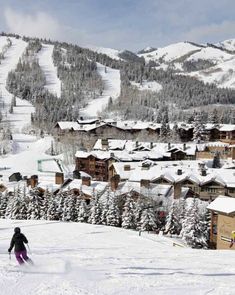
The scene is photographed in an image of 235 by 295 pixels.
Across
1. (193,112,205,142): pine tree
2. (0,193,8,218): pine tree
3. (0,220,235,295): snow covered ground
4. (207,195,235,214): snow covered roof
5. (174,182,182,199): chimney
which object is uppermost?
(193,112,205,142): pine tree

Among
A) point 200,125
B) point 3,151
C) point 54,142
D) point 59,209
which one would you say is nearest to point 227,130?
point 200,125

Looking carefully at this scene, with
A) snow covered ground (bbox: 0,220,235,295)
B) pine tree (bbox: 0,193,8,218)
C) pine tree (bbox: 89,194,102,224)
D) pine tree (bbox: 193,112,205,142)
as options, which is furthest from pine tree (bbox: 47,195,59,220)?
pine tree (bbox: 193,112,205,142)

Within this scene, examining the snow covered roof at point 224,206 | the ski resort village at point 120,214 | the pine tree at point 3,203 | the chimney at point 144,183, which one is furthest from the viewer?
the chimney at point 144,183

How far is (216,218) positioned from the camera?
113ft

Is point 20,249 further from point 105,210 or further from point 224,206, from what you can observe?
point 105,210

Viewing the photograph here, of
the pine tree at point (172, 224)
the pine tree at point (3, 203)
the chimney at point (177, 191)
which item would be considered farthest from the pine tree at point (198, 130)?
the pine tree at point (172, 224)

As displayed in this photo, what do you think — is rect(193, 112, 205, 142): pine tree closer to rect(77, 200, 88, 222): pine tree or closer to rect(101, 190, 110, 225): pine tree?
rect(77, 200, 88, 222): pine tree

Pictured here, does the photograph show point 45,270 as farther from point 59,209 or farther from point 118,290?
point 59,209

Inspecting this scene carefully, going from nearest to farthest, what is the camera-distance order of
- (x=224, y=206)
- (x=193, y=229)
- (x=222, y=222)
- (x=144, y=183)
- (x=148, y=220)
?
(x=193, y=229)
(x=222, y=222)
(x=224, y=206)
(x=148, y=220)
(x=144, y=183)

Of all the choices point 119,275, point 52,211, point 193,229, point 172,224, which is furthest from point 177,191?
point 119,275

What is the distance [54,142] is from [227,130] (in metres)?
44.8

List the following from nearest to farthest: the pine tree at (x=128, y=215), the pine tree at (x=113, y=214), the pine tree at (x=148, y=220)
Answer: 1. the pine tree at (x=148, y=220)
2. the pine tree at (x=128, y=215)
3. the pine tree at (x=113, y=214)

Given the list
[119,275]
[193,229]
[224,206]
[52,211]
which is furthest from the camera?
[52,211]

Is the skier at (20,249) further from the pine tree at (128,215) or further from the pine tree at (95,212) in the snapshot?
the pine tree at (95,212)
